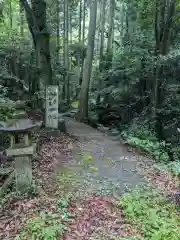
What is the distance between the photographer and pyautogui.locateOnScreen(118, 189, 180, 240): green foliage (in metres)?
3.92

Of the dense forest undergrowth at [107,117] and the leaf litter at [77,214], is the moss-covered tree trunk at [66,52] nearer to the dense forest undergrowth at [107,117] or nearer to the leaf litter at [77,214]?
the dense forest undergrowth at [107,117]

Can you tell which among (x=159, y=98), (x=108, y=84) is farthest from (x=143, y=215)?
(x=108, y=84)

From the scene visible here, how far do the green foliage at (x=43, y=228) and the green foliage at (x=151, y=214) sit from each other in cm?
116

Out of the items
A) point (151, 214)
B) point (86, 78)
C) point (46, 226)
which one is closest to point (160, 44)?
point (86, 78)

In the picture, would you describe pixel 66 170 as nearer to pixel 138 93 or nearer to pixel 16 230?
pixel 16 230

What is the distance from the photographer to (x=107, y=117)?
16.4m

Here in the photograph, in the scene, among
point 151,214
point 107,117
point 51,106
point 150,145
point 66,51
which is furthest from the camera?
point 66,51

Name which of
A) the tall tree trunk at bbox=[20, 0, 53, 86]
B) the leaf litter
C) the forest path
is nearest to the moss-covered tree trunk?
the tall tree trunk at bbox=[20, 0, 53, 86]

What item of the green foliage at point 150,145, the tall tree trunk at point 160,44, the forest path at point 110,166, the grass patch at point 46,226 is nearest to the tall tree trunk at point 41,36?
the forest path at point 110,166

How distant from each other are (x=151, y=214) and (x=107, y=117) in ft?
39.6

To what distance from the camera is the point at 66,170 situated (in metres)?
6.33

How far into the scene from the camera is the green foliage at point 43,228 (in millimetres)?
3629

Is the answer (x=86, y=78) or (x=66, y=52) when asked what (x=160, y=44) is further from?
(x=66, y=52)

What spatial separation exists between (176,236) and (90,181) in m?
2.23
